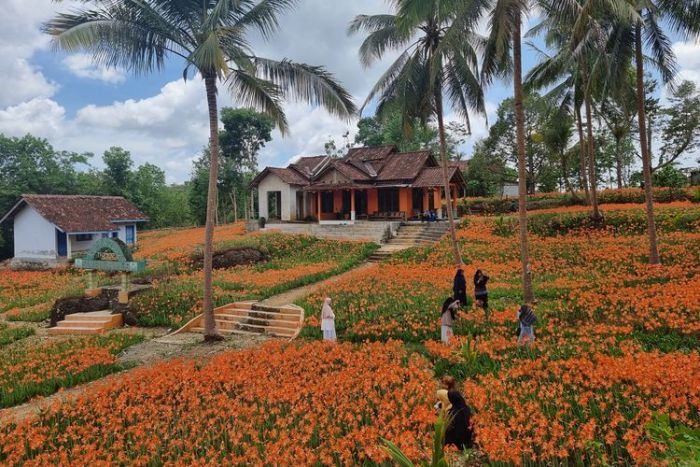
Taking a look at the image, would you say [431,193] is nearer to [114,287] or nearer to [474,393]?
[114,287]

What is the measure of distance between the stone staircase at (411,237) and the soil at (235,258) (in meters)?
6.43

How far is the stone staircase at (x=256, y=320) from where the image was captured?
1394cm

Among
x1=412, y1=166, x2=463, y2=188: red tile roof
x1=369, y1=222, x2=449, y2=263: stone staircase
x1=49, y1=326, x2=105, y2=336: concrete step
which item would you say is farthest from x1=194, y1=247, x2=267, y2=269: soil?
x1=412, y1=166, x2=463, y2=188: red tile roof

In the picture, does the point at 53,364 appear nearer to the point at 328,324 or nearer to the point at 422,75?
the point at 328,324

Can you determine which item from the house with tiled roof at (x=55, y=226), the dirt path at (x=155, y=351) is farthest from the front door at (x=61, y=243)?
the dirt path at (x=155, y=351)

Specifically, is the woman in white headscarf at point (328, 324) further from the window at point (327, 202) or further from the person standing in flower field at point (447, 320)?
the window at point (327, 202)

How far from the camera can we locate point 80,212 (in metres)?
31.9

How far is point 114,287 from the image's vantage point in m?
18.0

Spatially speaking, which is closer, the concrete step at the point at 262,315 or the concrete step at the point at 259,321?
the concrete step at the point at 259,321

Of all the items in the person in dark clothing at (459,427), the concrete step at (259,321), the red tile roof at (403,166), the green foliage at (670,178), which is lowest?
the concrete step at (259,321)

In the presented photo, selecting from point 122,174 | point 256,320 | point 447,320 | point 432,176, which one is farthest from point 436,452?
point 122,174

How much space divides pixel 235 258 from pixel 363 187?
36.6ft

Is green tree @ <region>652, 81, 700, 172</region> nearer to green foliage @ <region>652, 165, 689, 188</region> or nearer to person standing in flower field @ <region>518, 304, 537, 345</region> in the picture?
green foliage @ <region>652, 165, 689, 188</region>

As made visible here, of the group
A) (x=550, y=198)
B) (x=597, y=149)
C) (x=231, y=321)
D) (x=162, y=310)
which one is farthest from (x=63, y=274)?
(x=597, y=149)
